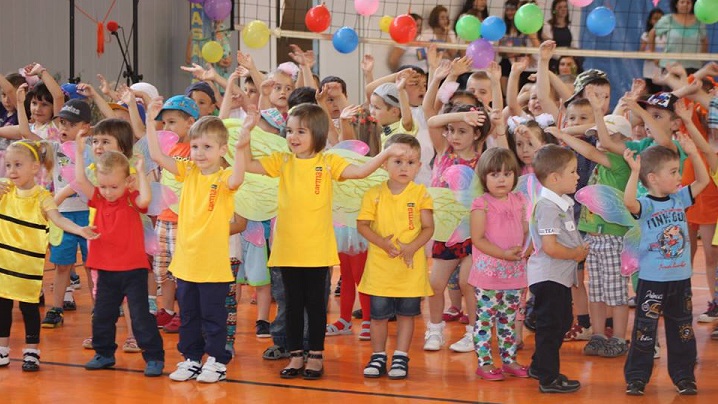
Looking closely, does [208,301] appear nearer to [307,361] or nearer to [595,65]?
[307,361]

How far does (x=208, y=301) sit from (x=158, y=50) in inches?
301

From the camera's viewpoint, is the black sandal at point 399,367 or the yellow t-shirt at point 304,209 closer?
the yellow t-shirt at point 304,209

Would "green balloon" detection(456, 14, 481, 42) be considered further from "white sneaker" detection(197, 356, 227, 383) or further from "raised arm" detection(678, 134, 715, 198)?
"white sneaker" detection(197, 356, 227, 383)

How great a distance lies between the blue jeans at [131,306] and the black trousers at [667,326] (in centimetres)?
230

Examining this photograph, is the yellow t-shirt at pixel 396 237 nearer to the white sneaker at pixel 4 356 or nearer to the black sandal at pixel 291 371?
the black sandal at pixel 291 371

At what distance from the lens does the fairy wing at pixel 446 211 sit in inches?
201

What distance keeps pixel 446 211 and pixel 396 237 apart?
0.41m

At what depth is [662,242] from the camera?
14.8ft

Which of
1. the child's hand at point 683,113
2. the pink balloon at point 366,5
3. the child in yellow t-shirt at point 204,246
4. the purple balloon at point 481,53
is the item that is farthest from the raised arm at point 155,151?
the pink balloon at point 366,5

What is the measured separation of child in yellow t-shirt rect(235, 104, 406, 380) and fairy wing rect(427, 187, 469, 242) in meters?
0.45

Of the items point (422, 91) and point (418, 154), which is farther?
point (422, 91)

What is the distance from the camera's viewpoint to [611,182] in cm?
534

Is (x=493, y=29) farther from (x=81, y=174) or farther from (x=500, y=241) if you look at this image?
(x=81, y=174)

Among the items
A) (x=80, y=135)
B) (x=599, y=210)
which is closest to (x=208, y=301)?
(x=80, y=135)
